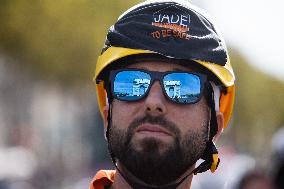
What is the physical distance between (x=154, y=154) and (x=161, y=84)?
0.36 meters

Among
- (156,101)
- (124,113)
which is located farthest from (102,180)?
(156,101)

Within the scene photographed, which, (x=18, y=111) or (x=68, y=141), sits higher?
(x=18, y=111)

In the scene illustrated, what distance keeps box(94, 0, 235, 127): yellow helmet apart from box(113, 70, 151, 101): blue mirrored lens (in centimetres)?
9

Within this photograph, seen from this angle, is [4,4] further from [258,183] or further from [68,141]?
[68,141]

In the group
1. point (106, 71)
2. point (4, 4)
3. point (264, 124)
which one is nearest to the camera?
point (106, 71)

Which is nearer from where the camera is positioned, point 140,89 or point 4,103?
point 140,89

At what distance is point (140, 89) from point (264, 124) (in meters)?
61.3

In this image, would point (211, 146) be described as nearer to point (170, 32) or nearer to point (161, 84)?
point (161, 84)

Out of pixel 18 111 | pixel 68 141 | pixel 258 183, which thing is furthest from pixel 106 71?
pixel 68 141

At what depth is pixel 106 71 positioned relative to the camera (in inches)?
204

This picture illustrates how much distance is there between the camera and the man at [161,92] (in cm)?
488

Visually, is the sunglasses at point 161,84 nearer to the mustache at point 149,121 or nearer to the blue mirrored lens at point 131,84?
the blue mirrored lens at point 131,84

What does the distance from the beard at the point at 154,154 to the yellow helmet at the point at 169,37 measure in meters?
0.34

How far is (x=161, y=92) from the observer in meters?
5.01
